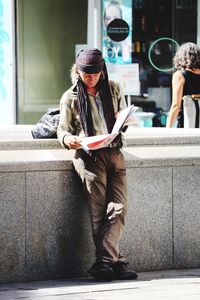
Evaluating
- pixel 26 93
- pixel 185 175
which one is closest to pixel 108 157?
pixel 185 175

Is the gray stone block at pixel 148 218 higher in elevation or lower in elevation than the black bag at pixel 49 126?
lower

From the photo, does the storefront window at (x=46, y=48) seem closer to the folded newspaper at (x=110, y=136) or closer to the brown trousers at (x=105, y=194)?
the brown trousers at (x=105, y=194)

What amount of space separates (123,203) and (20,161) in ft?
2.98

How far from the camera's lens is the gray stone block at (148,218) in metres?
8.49

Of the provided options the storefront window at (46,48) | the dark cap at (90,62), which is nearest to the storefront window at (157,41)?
the storefront window at (46,48)

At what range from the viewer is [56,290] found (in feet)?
25.8

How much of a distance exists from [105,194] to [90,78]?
0.96m

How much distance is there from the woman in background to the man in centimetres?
250

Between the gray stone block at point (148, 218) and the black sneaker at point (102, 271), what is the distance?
488 millimetres

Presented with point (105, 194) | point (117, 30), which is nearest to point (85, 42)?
point (117, 30)

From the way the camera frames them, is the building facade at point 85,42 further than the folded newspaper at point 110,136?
Yes

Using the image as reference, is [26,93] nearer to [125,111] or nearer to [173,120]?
[173,120]

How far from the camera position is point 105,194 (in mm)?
8109

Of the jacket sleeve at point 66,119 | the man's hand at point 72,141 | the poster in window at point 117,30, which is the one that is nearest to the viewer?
the man's hand at point 72,141
